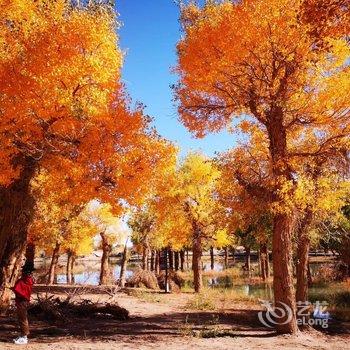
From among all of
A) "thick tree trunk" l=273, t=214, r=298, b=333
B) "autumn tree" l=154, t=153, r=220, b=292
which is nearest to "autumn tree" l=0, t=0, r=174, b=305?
"thick tree trunk" l=273, t=214, r=298, b=333

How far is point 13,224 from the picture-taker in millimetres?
13672

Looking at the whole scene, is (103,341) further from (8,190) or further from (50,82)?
(50,82)

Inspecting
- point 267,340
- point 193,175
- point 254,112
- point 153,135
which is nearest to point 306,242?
point 267,340

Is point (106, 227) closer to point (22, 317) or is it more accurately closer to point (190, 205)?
point (190, 205)

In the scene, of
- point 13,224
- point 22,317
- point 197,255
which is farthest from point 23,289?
point 197,255

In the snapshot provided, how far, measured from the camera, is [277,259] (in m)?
12.2

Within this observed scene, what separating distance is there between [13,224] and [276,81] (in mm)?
9803

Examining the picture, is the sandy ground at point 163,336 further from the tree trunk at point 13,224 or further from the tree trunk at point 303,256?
the tree trunk at point 303,256

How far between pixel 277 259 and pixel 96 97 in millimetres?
7521

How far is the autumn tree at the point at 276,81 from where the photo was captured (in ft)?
36.1

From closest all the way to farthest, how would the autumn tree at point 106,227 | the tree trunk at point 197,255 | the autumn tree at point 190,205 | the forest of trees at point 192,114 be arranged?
the forest of trees at point 192,114 < the autumn tree at point 190,205 < the tree trunk at point 197,255 < the autumn tree at point 106,227

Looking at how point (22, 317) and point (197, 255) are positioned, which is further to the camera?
point (197, 255)

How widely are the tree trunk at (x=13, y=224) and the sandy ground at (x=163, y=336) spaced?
57.3 inches
